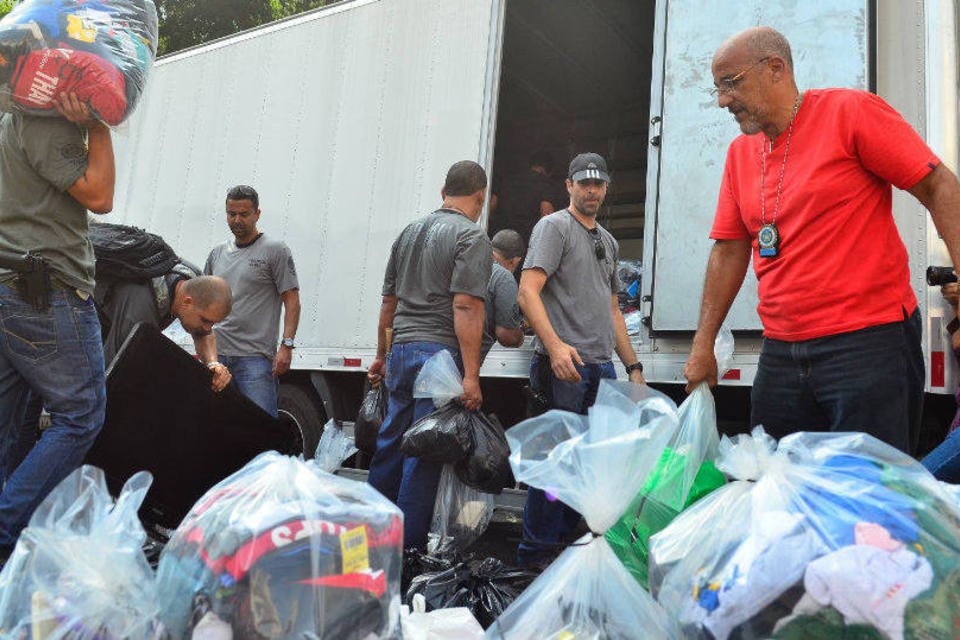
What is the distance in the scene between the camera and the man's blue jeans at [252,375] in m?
4.59

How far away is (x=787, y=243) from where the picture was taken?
235 cm

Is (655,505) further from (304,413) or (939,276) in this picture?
(304,413)

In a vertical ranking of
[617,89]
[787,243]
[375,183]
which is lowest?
[787,243]

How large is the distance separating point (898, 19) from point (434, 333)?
2321mm

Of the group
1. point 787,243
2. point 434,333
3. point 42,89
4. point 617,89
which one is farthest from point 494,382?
point 617,89

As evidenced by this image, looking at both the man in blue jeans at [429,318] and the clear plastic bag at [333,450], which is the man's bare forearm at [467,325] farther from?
the clear plastic bag at [333,450]

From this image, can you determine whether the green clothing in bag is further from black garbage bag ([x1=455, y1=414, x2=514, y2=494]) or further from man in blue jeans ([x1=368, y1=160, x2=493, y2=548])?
man in blue jeans ([x1=368, y1=160, x2=493, y2=548])

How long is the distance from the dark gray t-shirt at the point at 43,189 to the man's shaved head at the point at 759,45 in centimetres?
188

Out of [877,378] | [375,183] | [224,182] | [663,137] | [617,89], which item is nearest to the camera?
[877,378]

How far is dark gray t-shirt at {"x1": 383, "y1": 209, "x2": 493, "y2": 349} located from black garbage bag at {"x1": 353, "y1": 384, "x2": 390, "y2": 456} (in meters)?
0.51

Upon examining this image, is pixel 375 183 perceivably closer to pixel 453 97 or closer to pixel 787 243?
pixel 453 97

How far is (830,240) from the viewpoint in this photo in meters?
2.25

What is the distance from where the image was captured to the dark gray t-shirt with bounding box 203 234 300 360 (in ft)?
15.1

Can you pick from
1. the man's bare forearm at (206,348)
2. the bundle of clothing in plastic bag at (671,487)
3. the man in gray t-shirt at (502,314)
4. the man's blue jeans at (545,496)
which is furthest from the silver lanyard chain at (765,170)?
the man's bare forearm at (206,348)
